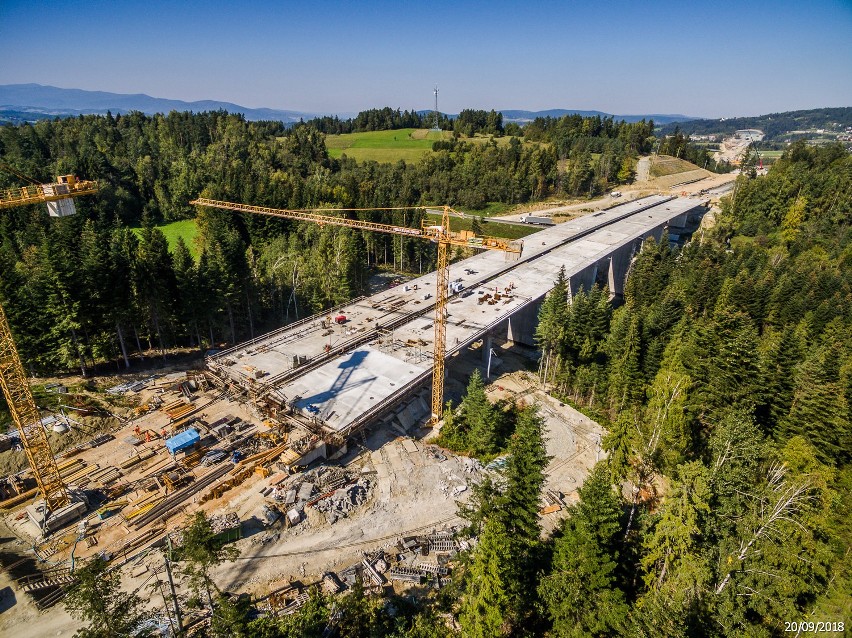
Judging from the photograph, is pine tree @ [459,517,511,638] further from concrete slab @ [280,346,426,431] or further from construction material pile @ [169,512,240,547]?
concrete slab @ [280,346,426,431]

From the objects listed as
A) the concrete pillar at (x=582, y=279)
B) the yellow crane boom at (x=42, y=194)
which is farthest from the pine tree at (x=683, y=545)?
the concrete pillar at (x=582, y=279)

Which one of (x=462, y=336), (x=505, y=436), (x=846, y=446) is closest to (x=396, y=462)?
(x=505, y=436)

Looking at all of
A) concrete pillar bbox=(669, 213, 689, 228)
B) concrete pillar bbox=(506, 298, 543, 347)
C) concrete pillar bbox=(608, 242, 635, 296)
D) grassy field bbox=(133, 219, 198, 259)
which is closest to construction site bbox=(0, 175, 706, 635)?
concrete pillar bbox=(506, 298, 543, 347)

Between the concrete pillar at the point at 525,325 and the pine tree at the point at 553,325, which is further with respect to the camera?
the concrete pillar at the point at 525,325

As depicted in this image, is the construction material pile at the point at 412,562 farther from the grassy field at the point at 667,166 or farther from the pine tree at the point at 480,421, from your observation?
the grassy field at the point at 667,166

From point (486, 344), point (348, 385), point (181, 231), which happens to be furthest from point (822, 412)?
point (181, 231)

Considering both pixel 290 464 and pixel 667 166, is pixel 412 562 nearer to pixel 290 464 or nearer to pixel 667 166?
pixel 290 464
